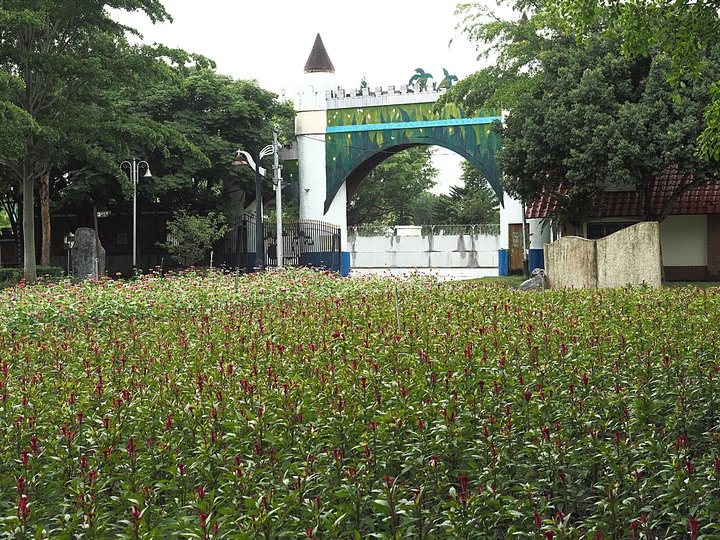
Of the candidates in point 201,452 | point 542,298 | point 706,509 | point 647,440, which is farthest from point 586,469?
point 542,298

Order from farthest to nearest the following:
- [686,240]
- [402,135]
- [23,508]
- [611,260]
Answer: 1. [402,135]
2. [686,240]
3. [611,260]
4. [23,508]

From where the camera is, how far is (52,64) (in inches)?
888

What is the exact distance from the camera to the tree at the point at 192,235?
32750 mm

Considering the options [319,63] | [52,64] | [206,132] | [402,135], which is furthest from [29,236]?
[319,63]

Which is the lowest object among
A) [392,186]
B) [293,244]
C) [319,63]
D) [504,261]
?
[504,261]

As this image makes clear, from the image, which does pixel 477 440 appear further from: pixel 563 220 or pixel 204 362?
pixel 563 220

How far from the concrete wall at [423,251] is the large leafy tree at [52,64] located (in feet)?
78.8

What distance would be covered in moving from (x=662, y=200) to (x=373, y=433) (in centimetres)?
2364

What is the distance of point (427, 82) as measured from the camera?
1369 inches

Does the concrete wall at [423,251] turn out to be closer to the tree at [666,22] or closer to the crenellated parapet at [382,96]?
the crenellated parapet at [382,96]

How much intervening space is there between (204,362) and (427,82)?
28.6 metres

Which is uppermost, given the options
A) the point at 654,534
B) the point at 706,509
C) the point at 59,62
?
the point at 59,62

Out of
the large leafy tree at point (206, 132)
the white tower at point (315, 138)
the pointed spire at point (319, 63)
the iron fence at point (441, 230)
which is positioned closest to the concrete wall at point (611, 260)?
the large leafy tree at point (206, 132)

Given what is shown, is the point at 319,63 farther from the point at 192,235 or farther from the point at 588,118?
the point at 588,118
